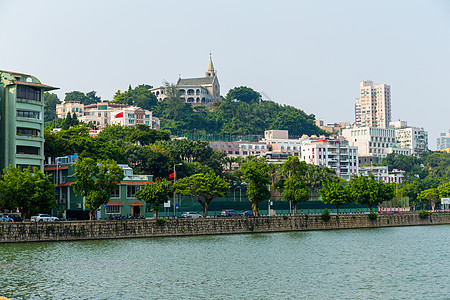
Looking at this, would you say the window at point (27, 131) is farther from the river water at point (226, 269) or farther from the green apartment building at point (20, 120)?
the river water at point (226, 269)

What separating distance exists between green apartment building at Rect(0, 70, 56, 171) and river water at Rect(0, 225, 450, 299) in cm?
2922

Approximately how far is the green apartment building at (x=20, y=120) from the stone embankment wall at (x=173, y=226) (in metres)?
25.4

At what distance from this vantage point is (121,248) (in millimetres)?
78000

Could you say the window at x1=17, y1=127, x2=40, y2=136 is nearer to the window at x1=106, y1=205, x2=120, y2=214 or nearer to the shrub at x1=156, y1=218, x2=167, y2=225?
the window at x1=106, y1=205, x2=120, y2=214

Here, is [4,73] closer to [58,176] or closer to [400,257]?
[58,176]

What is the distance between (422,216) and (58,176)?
73712 millimetres

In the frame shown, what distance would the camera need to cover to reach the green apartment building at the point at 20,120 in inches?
4134

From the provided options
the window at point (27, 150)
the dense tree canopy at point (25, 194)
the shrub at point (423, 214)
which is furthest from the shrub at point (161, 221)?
the shrub at point (423, 214)

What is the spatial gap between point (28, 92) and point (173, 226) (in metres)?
36.3

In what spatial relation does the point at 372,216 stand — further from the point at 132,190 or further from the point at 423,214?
the point at 132,190

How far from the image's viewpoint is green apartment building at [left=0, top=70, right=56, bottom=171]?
105000 mm

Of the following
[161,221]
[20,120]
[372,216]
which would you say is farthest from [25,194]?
[372,216]

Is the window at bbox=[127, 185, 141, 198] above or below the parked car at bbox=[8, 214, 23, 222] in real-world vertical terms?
above

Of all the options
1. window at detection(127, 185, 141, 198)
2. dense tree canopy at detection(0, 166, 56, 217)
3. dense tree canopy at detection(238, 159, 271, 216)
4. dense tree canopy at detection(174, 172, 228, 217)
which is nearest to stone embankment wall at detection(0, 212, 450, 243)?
dense tree canopy at detection(0, 166, 56, 217)
